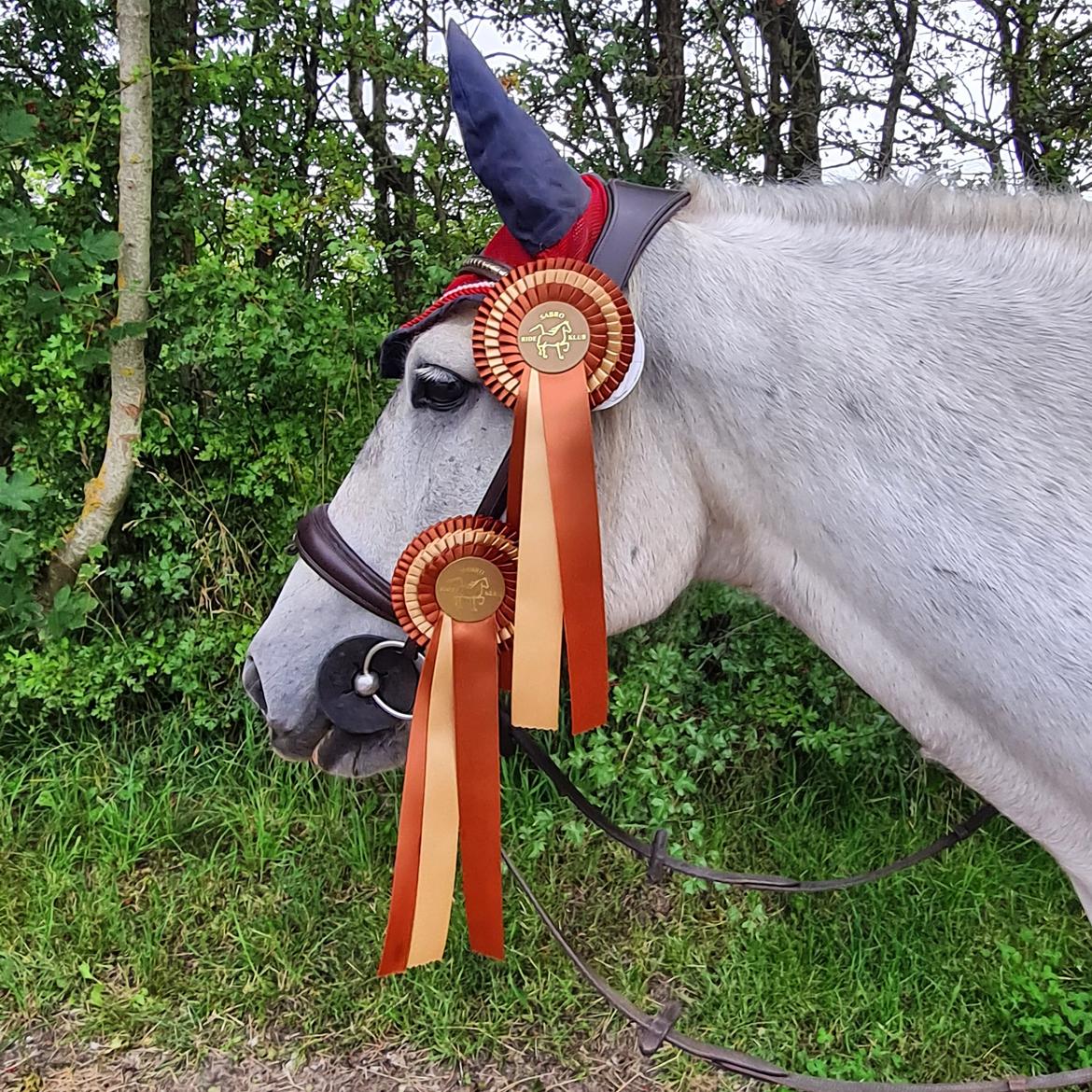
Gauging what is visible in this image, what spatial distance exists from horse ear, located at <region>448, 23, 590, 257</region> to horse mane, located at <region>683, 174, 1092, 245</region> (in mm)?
280

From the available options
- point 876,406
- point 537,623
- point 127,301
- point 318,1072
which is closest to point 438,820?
point 537,623

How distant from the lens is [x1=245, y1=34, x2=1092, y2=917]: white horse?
1.00 metres

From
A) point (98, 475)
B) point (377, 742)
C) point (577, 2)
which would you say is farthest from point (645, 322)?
point (577, 2)

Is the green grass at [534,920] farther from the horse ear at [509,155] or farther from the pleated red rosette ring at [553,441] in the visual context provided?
the horse ear at [509,155]

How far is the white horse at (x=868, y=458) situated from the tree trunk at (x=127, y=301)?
1944 mm

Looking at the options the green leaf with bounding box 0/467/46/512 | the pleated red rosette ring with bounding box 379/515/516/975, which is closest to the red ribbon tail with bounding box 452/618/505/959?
the pleated red rosette ring with bounding box 379/515/516/975

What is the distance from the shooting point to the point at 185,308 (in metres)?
2.76

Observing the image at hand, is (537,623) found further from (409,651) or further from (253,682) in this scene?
(253,682)

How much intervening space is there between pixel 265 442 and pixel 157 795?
1.36m

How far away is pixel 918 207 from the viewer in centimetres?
118

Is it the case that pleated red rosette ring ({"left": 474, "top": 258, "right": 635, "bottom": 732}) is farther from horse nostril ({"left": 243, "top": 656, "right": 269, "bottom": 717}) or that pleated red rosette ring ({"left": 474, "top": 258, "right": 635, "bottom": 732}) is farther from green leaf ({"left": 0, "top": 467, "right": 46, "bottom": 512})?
green leaf ({"left": 0, "top": 467, "right": 46, "bottom": 512})

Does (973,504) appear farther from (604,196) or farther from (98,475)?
(98,475)

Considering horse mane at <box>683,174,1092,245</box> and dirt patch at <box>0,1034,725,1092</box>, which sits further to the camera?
dirt patch at <box>0,1034,725,1092</box>

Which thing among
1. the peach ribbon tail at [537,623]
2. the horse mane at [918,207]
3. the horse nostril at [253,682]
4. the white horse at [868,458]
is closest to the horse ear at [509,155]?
→ the white horse at [868,458]
